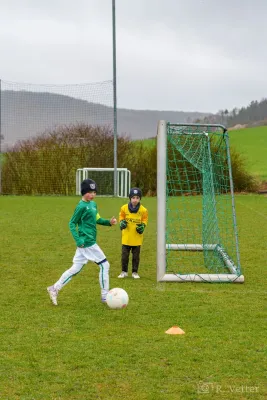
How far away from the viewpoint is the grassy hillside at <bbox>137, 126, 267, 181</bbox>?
136 ft

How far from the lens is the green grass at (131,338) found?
181 inches

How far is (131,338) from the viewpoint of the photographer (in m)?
5.78

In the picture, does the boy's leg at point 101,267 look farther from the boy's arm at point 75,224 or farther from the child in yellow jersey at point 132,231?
the child in yellow jersey at point 132,231

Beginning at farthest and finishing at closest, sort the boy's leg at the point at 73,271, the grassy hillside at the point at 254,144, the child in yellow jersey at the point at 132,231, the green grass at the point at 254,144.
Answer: the green grass at the point at 254,144
the grassy hillside at the point at 254,144
the child in yellow jersey at the point at 132,231
the boy's leg at the point at 73,271

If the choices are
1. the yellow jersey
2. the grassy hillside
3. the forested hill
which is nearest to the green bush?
the forested hill

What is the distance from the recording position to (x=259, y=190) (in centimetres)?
3036

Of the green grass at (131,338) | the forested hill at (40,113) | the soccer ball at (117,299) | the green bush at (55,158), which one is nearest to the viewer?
the green grass at (131,338)

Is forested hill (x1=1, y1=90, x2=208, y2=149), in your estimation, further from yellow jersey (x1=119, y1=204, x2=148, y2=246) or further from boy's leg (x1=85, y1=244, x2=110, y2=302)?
boy's leg (x1=85, y1=244, x2=110, y2=302)

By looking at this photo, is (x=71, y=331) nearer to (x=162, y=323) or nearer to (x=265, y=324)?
(x=162, y=323)

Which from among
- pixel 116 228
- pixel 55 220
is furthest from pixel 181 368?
pixel 55 220

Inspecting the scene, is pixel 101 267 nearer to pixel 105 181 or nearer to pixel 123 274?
pixel 123 274

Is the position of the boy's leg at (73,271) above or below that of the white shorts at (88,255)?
below

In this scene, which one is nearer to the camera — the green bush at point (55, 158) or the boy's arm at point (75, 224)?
the boy's arm at point (75, 224)

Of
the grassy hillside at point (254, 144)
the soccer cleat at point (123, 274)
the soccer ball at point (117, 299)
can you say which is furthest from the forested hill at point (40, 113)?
the soccer ball at point (117, 299)
